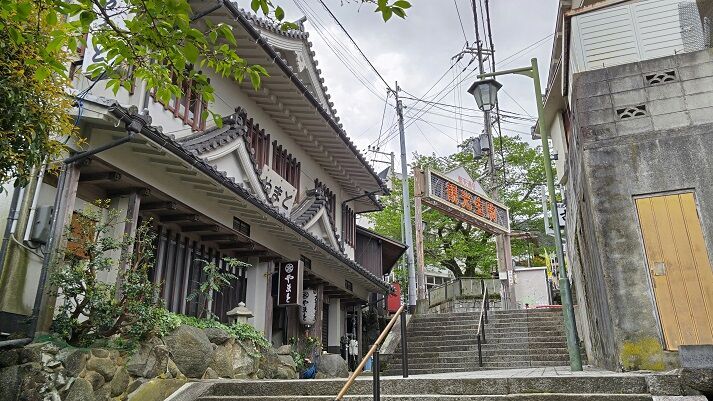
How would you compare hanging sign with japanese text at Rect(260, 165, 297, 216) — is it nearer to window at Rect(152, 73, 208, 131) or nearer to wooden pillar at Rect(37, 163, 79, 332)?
window at Rect(152, 73, 208, 131)

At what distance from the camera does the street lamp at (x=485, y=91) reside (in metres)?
10.8

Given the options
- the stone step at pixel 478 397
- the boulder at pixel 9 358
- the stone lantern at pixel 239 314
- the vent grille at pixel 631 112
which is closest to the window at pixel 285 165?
the stone lantern at pixel 239 314

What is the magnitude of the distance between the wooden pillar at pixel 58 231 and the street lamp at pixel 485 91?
24.7 ft

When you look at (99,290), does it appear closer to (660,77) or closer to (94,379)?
(94,379)

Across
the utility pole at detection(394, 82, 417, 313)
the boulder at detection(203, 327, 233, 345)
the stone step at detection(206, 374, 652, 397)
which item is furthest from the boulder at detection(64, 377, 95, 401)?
the utility pole at detection(394, 82, 417, 313)

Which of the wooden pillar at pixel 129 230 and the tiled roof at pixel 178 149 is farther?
the wooden pillar at pixel 129 230

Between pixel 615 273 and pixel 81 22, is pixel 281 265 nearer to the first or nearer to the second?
pixel 615 273

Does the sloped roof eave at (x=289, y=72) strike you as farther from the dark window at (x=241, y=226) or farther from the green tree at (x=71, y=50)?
the green tree at (x=71, y=50)

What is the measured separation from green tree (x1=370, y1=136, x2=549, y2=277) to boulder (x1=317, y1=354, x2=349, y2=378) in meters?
15.2

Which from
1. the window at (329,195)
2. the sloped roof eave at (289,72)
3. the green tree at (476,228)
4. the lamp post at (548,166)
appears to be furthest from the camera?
the green tree at (476,228)

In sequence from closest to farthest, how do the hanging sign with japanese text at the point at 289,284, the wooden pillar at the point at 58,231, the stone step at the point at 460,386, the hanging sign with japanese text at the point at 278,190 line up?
the stone step at the point at 460,386 < the wooden pillar at the point at 58,231 < the hanging sign with japanese text at the point at 289,284 < the hanging sign with japanese text at the point at 278,190

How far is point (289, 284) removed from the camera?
12.4 m

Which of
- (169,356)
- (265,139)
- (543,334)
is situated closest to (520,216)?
(543,334)

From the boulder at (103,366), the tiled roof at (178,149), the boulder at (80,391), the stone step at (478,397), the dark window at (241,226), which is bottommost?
the stone step at (478,397)
